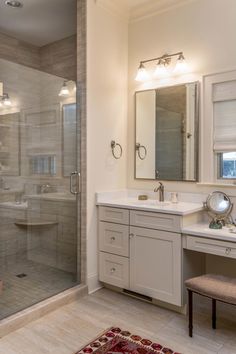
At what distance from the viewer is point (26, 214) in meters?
3.23

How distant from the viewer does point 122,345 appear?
2170 millimetres

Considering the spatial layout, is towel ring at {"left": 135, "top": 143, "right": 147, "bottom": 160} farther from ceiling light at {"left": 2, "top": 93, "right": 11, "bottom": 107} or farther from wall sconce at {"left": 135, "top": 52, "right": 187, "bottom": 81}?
ceiling light at {"left": 2, "top": 93, "right": 11, "bottom": 107}

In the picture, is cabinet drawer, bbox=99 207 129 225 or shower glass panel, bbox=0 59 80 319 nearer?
cabinet drawer, bbox=99 207 129 225

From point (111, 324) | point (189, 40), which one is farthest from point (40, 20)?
point (111, 324)

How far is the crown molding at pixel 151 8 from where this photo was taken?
3084mm

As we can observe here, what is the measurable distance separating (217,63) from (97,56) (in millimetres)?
1160

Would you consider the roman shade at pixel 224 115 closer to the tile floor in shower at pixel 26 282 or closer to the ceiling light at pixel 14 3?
the tile floor in shower at pixel 26 282

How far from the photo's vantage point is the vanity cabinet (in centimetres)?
258

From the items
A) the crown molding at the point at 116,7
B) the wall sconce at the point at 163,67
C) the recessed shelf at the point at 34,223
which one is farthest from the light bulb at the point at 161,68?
the recessed shelf at the point at 34,223

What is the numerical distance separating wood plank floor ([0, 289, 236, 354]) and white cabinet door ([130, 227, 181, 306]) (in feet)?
0.58

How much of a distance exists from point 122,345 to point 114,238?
102 cm

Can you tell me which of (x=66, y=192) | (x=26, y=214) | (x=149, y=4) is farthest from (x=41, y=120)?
(x=149, y=4)

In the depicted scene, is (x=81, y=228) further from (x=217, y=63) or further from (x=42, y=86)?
(x=217, y=63)

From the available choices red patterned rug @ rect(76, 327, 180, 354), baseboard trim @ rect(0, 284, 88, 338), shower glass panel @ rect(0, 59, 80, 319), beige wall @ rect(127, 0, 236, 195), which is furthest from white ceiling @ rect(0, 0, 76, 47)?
red patterned rug @ rect(76, 327, 180, 354)
